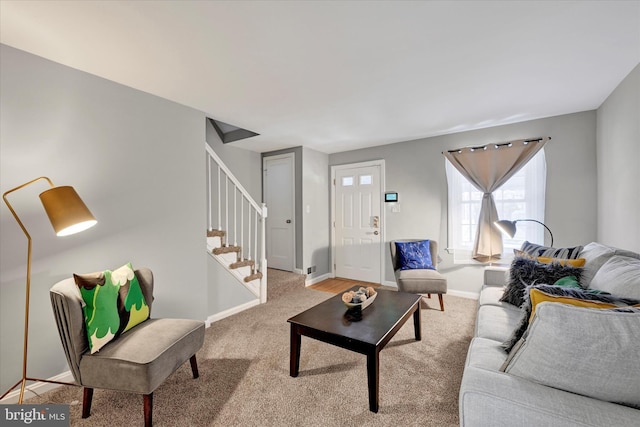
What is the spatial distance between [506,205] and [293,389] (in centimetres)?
331

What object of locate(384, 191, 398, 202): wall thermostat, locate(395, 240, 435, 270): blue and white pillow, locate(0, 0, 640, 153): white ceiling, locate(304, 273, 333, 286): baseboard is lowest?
locate(304, 273, 333, 286): baseboard

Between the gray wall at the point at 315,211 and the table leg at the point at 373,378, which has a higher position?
the gray wall at the point at 315,211

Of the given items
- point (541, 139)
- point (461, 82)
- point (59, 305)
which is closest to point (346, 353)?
point (59, 305)

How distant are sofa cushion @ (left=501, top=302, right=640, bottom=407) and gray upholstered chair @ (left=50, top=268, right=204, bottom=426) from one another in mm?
1791

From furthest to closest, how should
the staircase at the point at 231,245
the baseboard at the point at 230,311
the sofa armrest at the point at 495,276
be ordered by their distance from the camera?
the staircase at the point at 231,245
the baseboard at the point at 230,311
the sofa armrest at the point at 495,276

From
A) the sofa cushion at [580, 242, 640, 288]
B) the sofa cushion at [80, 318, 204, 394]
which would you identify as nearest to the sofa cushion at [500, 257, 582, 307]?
the sofa cushion at [580, 242, 640, 288]

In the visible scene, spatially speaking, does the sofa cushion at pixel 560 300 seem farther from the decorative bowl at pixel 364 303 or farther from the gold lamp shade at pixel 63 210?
the gold lamp shade at pixel 63 210

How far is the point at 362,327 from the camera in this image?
1.86 m

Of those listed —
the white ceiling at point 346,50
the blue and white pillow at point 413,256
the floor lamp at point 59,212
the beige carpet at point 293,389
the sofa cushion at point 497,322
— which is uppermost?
the white ceiling at point 346,50

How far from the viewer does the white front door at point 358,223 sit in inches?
178

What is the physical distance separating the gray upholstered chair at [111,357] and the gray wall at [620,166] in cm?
339

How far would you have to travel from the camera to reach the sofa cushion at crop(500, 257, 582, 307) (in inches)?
76.0

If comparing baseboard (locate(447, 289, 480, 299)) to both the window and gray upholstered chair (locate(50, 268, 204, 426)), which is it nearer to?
the window

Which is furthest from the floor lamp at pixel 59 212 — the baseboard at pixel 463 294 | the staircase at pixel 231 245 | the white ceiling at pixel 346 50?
the baseboard at pixel 463 294
